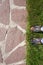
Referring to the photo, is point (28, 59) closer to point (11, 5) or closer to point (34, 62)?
point (34, 62)

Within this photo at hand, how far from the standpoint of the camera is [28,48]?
187cm

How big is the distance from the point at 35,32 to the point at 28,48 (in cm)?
15

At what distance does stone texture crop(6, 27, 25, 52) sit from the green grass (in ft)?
0.20

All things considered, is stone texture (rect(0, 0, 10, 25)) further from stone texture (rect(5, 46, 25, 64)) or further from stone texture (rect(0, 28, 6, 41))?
stone texture (rect(5, 46, 25, 64))

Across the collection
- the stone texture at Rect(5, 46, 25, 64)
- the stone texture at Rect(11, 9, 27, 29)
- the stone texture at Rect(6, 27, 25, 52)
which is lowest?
the stone texture at Rect(5, 46, 25, 64)

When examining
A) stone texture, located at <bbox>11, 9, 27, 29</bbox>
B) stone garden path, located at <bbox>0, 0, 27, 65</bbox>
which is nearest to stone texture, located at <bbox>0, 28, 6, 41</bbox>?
stone garden path, located at <bbox>0, 0, 27, 65</bbox>

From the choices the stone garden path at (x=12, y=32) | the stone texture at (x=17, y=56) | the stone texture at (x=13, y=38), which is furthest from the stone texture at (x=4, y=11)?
the stone texture at (x=17, y=56)

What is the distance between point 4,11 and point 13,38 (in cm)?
26

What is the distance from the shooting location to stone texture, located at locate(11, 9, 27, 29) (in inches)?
76.4

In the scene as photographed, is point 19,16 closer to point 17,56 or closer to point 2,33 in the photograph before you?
point 2,33

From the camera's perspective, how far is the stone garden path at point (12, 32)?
1885 millimetres

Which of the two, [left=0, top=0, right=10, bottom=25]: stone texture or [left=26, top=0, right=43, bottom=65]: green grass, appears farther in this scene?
[left=0, top=0, right=10, bottom=25]: stone texture

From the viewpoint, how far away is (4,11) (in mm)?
1982

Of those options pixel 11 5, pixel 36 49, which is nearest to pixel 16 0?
pixel 11 5
